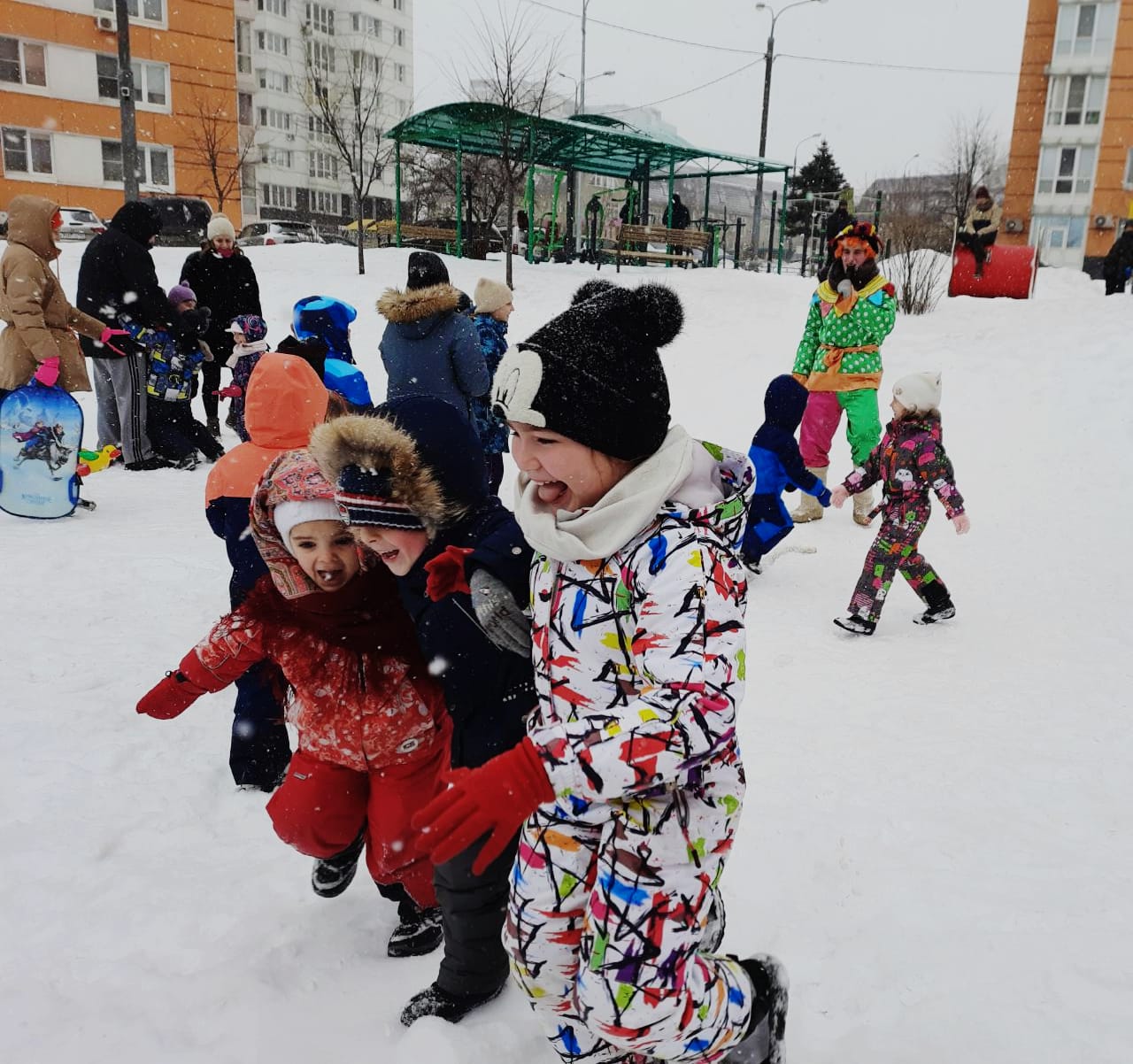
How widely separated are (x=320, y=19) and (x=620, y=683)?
5938 cm

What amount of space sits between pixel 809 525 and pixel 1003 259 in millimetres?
10133

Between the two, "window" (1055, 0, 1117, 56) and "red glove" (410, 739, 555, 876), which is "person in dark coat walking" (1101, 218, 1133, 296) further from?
"window" (1055, 0, 1117, 56)

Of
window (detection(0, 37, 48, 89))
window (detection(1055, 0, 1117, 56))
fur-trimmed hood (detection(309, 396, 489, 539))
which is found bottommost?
fur-trimmed hood (detection(309, 396, 489, 539))

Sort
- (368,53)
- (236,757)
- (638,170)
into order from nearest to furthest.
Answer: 1. (236,757)
2. (638,170)
3. (368,53)

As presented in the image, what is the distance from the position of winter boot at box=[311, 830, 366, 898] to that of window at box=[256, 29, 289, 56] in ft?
178

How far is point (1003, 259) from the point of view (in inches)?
555

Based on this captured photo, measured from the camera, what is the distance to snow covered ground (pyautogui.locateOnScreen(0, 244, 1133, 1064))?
2.05 m

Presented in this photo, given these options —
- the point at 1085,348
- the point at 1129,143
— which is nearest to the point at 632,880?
the point at 1085,348

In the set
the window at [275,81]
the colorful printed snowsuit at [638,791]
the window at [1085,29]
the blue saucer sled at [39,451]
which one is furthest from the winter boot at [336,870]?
the window at [275,81]

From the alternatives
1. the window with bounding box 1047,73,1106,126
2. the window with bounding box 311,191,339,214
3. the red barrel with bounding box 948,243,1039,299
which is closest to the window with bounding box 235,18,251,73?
the window with bounding box 311,191,339,214

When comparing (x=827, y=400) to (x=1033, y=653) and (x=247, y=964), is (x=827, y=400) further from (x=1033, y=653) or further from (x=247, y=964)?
(x=247, y=964)

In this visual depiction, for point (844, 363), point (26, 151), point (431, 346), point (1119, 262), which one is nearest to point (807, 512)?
point (844, 363)

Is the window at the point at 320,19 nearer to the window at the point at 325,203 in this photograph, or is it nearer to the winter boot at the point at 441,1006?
the window at the point at 325,203

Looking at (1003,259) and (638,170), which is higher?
(638,170)
